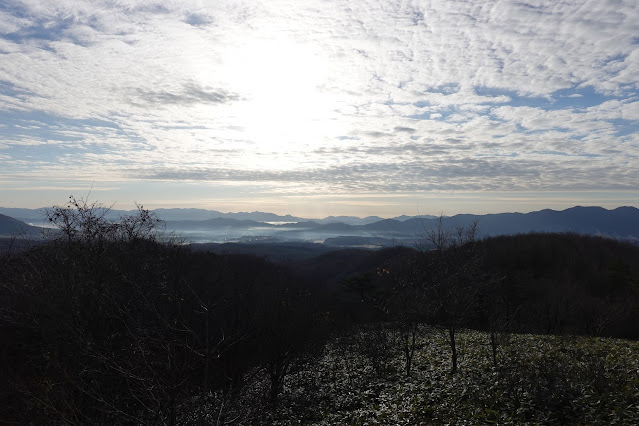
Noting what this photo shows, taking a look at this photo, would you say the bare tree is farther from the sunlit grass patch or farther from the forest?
the sunlit grass patch

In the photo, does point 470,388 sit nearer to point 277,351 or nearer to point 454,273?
point 454,273

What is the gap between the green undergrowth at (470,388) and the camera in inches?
593

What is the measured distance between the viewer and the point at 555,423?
47.5 feet

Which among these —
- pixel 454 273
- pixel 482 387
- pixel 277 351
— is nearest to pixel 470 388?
pixel 482 387

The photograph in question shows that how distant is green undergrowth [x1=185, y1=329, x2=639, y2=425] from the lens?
593 inches

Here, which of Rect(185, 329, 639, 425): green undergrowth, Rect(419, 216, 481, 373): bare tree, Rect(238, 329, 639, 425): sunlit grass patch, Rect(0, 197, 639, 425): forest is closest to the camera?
Rect(185, 329, 639, 425): green undergrowth

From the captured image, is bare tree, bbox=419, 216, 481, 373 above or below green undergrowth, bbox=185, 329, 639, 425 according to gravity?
above

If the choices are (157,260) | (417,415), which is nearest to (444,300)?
(417,415)

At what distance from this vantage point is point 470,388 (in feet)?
65.1

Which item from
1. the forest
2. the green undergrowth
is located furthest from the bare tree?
the green undergrowth

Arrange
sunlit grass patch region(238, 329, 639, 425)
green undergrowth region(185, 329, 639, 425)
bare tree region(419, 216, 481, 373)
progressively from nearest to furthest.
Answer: green undergrowth region(185, 329, 639, 425) < sunlit grass patch region(238, 329, 639, 425) < bare tree region(419, 216, 481, 373)

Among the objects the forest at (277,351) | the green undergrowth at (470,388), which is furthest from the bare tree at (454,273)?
the green undergrowth at (470,388)

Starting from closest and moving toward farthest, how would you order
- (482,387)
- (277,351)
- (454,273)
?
(482,387)
(277,351)
(454,273)

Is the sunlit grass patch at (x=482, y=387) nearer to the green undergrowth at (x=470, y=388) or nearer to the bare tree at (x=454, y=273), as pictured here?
the green undergrowth at (x=470, y=388)
